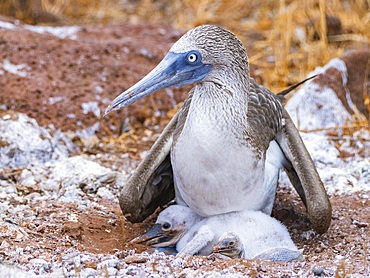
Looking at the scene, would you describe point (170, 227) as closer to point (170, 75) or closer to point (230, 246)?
point (230, 246)

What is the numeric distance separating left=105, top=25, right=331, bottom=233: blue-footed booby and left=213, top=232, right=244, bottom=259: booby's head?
0.92 feet

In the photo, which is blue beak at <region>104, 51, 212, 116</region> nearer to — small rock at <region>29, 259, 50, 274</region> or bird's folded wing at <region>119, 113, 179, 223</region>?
bird's folded wing at <region>119, 113, 179, 223</region>

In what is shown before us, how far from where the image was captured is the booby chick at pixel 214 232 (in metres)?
3.48

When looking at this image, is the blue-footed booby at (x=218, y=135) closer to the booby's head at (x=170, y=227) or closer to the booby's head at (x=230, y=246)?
the booby's head at (x=170, y=227)

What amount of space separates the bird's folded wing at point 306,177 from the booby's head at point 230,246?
2.00ft

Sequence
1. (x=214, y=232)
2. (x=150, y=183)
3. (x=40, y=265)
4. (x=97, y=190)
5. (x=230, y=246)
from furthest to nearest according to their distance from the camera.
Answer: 1. (x=97, y=190)
2. (x=150, y=183)
3. (x=214, y=232)
4. (x=230, y=246)
5. (x=40, y=265)

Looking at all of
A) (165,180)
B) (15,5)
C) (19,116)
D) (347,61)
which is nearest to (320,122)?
(347,61)

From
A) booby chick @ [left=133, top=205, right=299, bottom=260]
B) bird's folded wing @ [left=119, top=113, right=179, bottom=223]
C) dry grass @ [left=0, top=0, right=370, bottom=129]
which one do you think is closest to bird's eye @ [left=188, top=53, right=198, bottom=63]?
bird's folded wing @ [left=119, top=113, right=179, bottom=223]

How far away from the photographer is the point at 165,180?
4.20 m

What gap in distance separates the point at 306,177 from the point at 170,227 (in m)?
0.96

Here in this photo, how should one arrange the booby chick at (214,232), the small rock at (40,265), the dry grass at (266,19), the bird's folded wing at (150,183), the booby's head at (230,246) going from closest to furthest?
the small rock at (40,265) → the booby's head at (230,246) → the booby chick at (214,232) → the bird's folded wing at (150,183) → the dry grass at (266,19)

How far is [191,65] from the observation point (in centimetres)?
333

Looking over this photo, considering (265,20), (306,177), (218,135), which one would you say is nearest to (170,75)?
(218,135)

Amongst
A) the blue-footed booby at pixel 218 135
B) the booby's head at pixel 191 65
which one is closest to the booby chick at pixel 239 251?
the blue-footed booby at pixel 218 135
